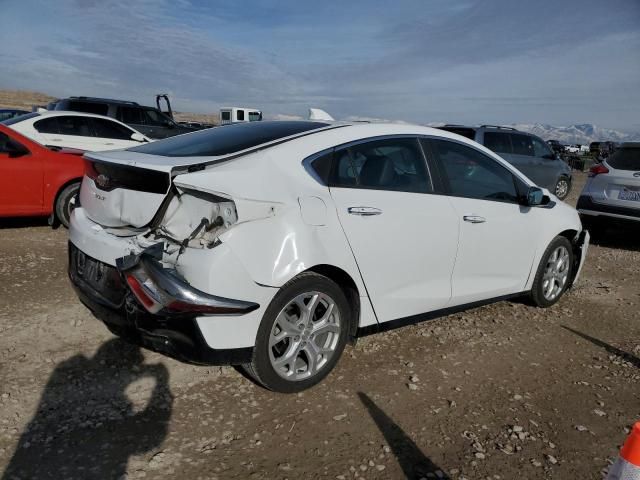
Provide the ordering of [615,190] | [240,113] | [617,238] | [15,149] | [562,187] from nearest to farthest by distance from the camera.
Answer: [15,149], [615,190], [617,238], [562,187], [240,113]

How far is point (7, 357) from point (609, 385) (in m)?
3.99

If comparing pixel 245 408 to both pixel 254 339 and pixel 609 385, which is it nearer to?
pixel 254 339

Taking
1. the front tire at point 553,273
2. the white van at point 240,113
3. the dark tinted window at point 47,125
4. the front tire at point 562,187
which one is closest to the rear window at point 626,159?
the front tire at point 553,273

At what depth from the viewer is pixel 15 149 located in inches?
248

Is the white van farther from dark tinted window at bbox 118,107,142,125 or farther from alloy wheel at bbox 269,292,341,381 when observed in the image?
alloy wheel at bbox 269,292,341,381

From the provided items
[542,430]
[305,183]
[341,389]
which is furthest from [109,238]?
[542,430]

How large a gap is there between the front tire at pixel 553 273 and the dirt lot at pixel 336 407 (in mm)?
462

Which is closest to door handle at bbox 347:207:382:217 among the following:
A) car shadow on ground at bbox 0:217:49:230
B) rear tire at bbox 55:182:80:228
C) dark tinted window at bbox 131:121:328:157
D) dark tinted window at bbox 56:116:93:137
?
dark tinted window at bbox 131:121:328:157

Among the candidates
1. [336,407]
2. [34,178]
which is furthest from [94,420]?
[34,178]

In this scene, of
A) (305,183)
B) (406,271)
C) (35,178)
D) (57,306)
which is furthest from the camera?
Answer: (35,178)

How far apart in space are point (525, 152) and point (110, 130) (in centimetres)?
921

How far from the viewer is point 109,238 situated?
2947 millimetres

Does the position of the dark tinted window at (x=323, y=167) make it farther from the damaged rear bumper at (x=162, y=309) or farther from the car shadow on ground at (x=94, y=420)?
the car shadow on ground at (x=94, y=420)

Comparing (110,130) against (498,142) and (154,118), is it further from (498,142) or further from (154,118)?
(498,142)
